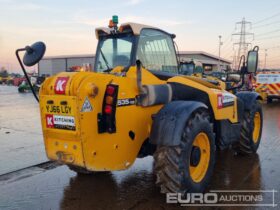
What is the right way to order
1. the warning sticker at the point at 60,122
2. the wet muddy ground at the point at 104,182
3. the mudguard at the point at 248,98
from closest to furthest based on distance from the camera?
1. the warning sticker at the point at 60,122
2. the wet muddy ground at the point at 104,182
3. the mudguard at the point at 248,98

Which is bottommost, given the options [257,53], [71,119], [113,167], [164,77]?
[113,167]

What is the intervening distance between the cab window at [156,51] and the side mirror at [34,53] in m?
1.34

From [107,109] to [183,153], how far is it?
1082mm

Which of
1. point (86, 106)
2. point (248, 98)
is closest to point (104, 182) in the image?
point (86, 106)

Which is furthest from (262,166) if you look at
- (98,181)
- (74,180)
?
(74,180)

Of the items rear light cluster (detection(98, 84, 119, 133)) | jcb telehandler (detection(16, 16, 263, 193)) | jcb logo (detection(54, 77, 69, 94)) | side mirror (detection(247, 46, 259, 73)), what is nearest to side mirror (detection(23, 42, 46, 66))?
A: jcb telehandler (detection(16, 16, 263, 193))

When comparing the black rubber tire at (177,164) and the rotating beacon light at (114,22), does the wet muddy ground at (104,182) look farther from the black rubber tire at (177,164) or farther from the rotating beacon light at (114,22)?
the rotating beacon light at (114,22)

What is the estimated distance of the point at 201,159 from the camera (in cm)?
452

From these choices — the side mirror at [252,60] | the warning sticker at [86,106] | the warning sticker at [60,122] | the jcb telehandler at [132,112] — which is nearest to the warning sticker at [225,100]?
the jcb telehandler at [132,112]

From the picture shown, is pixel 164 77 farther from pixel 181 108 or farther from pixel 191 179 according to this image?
pixel 191 179

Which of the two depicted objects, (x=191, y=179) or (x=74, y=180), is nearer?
(x=191, y=179)

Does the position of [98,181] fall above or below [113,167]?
below

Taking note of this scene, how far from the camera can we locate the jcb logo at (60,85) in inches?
142

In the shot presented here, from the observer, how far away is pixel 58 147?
3842 millimetres
